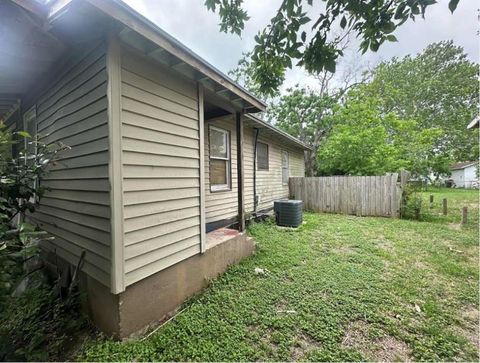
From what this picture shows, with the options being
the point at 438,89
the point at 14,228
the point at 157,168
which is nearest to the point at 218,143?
the point at 157,168

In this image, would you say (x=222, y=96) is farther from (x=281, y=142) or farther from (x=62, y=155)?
(x=281, y=142)

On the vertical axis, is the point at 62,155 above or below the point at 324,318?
above

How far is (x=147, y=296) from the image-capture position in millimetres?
2441

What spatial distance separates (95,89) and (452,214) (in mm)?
11617

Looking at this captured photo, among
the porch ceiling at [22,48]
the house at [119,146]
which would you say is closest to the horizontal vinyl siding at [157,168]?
the house at [119,146]

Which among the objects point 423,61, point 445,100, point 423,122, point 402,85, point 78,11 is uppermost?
point 423,61

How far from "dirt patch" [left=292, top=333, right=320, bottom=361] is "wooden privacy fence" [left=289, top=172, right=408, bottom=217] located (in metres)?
7.67

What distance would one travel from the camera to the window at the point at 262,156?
755 cm

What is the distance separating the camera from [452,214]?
837 cm

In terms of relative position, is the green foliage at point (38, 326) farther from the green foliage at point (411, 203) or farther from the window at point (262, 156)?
the green foliage at point (411, 203)

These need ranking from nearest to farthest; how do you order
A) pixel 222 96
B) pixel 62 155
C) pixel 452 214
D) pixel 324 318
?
1. pixel 324 318
2. pixel 62 155
3. pixel 222 96
4. pixel 452 214

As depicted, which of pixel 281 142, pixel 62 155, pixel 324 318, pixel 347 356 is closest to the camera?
pixel 347 356

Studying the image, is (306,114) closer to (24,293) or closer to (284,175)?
(284,175)

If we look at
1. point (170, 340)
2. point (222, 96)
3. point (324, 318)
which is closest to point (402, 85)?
point (222, 96)
